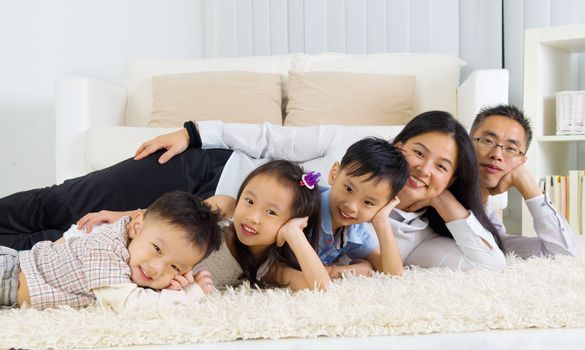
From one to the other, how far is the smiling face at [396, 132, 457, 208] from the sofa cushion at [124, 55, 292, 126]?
1195 mm

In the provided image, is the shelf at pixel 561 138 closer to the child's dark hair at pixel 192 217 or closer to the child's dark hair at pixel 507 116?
the child's dark hair at pixel 507 116

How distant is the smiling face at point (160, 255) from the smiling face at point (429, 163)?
0.56m

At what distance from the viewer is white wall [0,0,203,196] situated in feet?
9.01

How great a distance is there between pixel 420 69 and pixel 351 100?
1.13ft

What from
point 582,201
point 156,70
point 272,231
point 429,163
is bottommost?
point 582,201

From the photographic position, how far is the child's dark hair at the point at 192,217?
1.15m

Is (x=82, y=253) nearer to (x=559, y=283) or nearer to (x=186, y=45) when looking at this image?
(x=559, y=283)

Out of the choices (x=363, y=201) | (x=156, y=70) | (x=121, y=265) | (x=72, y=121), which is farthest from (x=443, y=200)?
(x=156, y=70)

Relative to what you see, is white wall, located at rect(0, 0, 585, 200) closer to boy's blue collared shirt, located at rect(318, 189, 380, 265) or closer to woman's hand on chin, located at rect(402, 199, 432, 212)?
woman's hand on chin, located at rect(402, 199, 432, 212)

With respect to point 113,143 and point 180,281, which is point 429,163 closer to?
point 180,281

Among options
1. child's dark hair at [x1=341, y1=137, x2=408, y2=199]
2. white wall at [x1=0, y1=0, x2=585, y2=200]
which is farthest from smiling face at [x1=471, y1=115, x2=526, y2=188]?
white wall at [x1=0, y1=0, x2=585, y2=200]

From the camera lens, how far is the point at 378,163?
1331 millimetres

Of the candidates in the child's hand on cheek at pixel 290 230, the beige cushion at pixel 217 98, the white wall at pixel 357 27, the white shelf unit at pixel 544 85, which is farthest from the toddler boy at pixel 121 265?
the white wall at pixel 357 27

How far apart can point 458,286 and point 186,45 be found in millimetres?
2406
